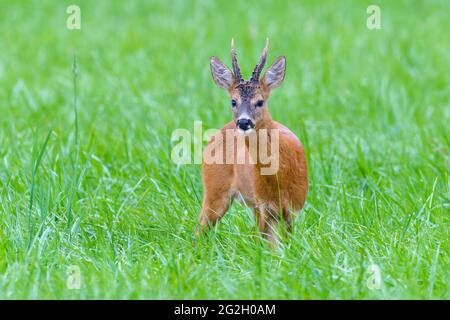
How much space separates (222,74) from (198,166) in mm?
1174

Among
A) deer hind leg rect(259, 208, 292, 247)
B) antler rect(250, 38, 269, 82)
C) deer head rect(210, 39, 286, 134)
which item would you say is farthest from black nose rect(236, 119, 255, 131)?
deer hind leg rect(259, 208, 292, 247)

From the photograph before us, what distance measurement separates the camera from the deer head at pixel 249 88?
4.50 m

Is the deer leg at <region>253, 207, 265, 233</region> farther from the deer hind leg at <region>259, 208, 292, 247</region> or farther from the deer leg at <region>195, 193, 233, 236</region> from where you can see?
the deer leg at <region>195, 193, 233, 236</region>

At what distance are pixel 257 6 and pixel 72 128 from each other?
5049 mm

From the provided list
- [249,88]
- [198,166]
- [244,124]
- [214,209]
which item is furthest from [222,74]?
[198,166]

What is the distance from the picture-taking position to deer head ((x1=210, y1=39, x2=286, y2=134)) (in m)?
4.50

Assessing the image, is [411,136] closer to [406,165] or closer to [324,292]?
[406,165]

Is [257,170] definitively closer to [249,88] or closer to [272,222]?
[272,222]

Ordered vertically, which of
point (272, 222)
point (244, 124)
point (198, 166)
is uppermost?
point (244, 124)

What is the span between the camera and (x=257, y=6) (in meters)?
11.6

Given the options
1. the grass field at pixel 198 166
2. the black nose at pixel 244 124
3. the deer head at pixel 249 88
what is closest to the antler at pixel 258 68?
the deer head at pixel 249 88

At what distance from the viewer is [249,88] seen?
4.60 metres

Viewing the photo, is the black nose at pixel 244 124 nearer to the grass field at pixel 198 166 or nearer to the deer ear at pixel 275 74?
the deer ear at pixel 275 74

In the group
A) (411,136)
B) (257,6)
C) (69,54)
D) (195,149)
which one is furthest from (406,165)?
(257,6)
